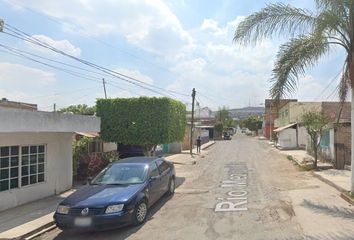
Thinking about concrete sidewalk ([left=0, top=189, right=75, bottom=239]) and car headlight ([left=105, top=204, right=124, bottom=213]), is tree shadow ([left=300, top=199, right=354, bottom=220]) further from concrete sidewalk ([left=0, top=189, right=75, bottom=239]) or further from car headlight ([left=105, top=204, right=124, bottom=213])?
concrete sidewalk ([left=0, top=189, right=75, bottom=239])

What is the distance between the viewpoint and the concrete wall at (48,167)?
13039mm

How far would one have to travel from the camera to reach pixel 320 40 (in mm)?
12656

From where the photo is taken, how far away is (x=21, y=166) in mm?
13711

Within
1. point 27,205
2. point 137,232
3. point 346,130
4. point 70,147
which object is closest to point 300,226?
point 137,232

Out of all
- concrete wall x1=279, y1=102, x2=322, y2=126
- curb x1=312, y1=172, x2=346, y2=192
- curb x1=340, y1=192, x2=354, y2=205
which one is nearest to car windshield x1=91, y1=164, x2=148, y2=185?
curb x1=340, y1=192, x2=354, y2=205

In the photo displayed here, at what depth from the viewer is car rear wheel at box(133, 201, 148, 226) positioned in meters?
10.4

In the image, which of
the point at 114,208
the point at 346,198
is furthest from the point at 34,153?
the point at 346,198

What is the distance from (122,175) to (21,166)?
147 inches

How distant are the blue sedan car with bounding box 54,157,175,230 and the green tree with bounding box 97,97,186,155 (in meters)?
7.91

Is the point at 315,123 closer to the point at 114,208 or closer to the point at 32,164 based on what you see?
the point at 32,164

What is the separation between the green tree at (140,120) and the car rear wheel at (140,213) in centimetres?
1033

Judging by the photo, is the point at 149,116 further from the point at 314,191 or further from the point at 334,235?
the point at 334,235

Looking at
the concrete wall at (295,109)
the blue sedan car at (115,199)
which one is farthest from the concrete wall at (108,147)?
the concrete wall at (295,109)

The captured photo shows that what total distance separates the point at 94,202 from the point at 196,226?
8.05 ft
